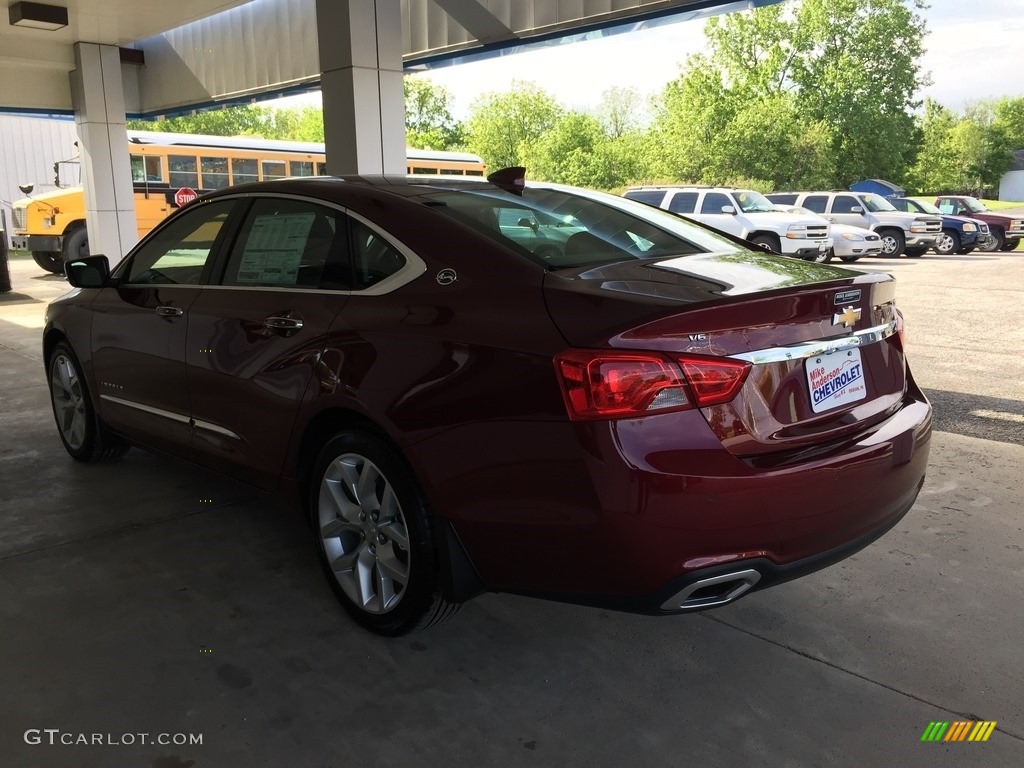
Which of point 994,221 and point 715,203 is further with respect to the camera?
point 994,221

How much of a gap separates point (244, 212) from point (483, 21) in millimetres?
6246

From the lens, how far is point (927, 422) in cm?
292

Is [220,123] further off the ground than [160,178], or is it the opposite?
[220,123]

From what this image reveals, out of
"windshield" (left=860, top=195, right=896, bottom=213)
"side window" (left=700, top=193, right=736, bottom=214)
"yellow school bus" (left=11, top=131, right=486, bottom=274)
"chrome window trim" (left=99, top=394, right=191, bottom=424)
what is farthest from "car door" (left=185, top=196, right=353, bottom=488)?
"windshield" (left=860, top=195, right=896, bottom=213)

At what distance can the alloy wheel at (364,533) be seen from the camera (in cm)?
293

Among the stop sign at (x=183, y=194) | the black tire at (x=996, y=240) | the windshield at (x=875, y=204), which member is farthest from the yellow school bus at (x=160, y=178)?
the black tire at (x=996, y=240)

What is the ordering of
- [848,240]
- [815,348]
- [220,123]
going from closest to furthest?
[815,348] < [848,240] < [220,123]

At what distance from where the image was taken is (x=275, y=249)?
3.55 meters

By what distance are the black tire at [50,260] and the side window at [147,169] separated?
2.48m

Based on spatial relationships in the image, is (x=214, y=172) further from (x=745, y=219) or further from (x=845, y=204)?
(x=845, y=204)

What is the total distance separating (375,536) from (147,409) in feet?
5.78

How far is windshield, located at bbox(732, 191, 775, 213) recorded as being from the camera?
1945 centimetres

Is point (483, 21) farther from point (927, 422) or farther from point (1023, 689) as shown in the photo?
point (1023, 689)

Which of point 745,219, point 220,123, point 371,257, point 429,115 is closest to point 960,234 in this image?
point 745,219
